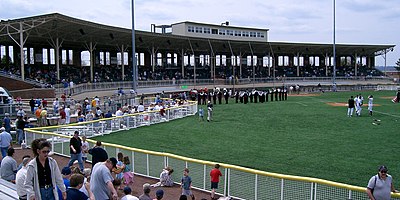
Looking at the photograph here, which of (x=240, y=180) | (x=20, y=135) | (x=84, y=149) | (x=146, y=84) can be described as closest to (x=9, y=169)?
(x=84, y=149)

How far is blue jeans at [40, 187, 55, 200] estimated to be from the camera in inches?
231

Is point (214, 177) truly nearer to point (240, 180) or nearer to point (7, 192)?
point (240, 180)

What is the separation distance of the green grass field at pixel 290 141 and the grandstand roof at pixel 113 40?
17264mm

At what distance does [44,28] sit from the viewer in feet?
126

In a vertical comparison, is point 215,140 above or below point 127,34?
below

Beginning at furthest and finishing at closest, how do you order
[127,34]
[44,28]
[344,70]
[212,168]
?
[344,70], [127,34], [44,28], [212,168]

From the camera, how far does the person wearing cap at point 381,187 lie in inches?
303

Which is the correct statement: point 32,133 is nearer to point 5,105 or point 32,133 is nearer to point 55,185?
point 5,105

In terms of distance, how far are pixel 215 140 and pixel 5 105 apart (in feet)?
43.8

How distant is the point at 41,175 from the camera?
5.82 m

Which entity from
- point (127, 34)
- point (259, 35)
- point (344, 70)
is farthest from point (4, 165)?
point (344, 70)

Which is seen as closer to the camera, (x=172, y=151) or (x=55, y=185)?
(x=55, y=185)

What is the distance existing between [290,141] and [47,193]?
553 inches

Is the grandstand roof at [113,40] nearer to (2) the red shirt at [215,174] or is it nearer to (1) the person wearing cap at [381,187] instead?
(2) the red shirt at [215,174]
